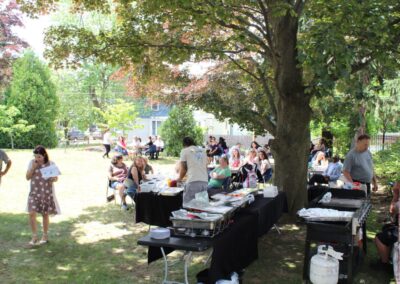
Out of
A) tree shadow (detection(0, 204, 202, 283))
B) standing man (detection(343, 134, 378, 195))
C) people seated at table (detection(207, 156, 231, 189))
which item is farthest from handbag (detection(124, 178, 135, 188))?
standing man (detection(343, 134, 378, 195))

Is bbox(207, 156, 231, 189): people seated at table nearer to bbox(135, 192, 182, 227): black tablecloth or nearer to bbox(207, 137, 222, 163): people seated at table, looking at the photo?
bbox(135, 192, 182, 227): black tablecloth

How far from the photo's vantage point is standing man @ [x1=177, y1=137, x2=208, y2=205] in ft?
21.1

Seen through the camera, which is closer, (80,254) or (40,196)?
(80,254)

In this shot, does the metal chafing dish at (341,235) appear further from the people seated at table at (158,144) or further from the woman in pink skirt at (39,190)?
the people seated at table at (158,144)

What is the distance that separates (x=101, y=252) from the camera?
6070 mm

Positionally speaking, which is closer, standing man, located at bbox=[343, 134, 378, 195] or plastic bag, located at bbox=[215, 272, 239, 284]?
plastic bag, located at bbox=[215, 272, 239, 284]

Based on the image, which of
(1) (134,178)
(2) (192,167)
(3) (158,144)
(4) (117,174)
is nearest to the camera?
(2) (192,167)

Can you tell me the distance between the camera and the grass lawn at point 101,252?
16.9ft

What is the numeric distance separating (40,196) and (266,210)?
328cm

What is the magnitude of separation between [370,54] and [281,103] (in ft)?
5.83

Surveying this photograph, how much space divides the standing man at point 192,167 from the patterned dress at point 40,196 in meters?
1.97

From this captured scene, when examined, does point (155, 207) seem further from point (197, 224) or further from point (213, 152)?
point (213, 152)

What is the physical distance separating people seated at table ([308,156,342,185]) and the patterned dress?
652 centimetres

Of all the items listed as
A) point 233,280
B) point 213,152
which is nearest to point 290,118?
point 233,280
